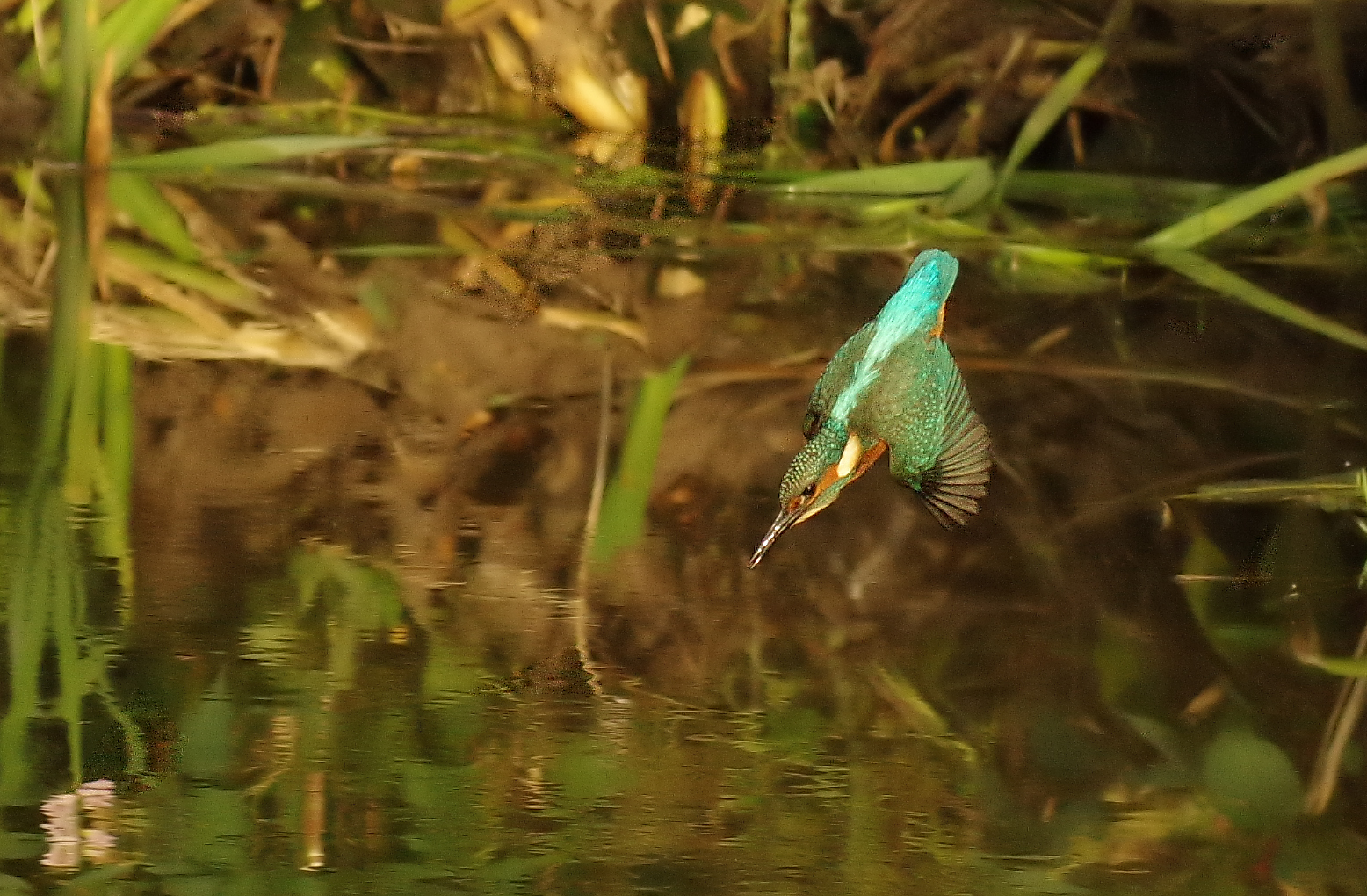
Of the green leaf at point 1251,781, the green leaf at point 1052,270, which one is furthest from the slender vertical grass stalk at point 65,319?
the green leaf at point 1052,270

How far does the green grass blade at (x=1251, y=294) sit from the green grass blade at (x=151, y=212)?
104 centimetres

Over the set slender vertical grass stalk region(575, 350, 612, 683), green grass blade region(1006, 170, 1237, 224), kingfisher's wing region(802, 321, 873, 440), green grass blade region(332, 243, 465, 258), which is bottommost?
slender vertical grass stalk region(575, 350, 612, 683)

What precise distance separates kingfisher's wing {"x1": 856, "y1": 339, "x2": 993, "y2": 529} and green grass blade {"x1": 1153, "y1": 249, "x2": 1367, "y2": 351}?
0.61m

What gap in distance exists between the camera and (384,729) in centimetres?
77

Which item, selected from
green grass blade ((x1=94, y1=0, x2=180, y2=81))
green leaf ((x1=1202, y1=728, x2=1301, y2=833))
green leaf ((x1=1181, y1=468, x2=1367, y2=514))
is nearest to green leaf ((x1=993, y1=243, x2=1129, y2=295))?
green leaf ((x1=1181, y1=468, x2=1367, y2=514))

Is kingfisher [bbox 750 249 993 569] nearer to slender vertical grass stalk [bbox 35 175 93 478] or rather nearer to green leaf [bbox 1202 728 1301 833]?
green leaf [bbox 1202 728 1301 833]

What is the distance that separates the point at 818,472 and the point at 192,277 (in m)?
0.96

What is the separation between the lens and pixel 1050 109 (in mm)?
1979

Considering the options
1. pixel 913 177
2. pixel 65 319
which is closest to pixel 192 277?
pixel 65 319

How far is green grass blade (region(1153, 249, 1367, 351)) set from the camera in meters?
1.51

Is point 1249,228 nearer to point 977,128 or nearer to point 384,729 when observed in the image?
point 977,128

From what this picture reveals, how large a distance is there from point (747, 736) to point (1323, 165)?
1149mm

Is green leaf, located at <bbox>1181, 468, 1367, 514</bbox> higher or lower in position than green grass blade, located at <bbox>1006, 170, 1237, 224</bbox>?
lower

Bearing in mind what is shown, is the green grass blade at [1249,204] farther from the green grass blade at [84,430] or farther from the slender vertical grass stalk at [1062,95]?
the green grass blade at [84,430]
